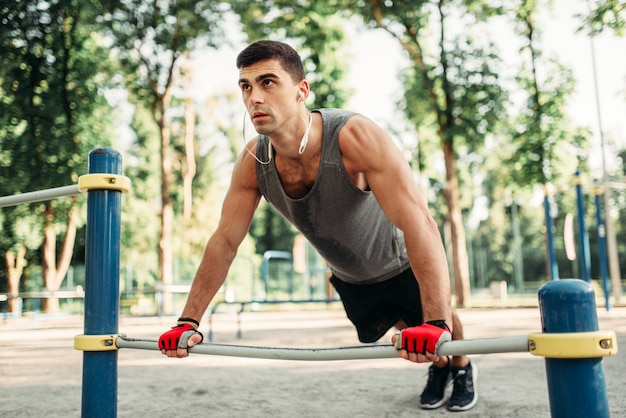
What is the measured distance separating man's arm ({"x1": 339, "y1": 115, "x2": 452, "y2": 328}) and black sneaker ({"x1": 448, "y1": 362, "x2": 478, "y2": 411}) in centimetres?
96

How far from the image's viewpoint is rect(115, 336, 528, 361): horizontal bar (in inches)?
42.4

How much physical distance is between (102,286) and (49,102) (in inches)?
409

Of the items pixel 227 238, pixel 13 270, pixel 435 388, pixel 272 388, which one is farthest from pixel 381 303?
pixel 13 270

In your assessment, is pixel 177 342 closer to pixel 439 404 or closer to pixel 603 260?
pixel 439 404

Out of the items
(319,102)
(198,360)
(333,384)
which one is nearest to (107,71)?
(319,102)

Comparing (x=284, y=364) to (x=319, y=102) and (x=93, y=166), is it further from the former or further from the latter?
(x=319, y=102)

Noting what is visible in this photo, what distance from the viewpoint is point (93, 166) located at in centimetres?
186

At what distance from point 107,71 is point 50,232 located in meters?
3.82

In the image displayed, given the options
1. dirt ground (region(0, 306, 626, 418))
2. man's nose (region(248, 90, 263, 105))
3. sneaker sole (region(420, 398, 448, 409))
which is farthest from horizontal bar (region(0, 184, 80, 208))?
sneaker sole (region(420, 398, 448, 409))

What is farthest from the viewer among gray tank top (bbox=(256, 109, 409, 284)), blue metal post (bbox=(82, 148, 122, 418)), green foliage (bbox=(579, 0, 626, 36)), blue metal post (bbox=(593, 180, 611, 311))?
green foliage (bbox=(579, 0, 626, 36))

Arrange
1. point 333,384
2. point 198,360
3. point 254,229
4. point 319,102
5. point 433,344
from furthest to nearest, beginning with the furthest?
point 254,229 → point 319,102 → point 198,360 → point 333,384 → point 433,344

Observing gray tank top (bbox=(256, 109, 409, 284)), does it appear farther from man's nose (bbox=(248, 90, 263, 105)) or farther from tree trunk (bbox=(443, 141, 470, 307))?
tree trunk (bbox=(443, 141, 470, 307))

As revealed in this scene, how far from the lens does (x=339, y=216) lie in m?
1.95

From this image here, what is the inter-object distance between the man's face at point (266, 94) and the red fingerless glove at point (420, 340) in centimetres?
85
